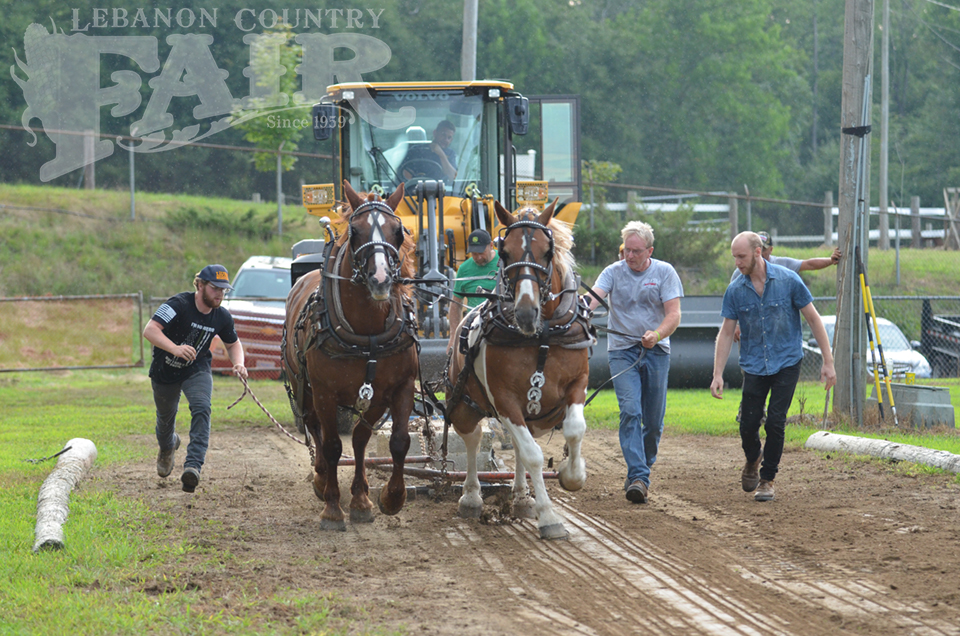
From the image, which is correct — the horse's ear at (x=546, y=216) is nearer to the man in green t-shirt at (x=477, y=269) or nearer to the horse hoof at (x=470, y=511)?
the man in green t-shirt at (x=477, y=269)

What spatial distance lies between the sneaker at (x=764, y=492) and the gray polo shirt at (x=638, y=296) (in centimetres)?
122

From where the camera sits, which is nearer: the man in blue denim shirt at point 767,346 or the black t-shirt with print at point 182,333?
the man in blue denim shirt at point 767,346

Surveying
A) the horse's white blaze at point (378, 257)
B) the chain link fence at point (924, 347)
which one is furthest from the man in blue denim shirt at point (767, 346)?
the chain link fence at point (924, 347)

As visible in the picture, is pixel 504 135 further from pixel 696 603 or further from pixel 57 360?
pixel 57 360

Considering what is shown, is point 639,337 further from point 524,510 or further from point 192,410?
point 192,410

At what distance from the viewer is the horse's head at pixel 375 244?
251 inches

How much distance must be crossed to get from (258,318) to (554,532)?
40.0ft

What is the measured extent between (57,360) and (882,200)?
21217mm

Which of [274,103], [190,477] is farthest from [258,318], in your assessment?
[190,477]

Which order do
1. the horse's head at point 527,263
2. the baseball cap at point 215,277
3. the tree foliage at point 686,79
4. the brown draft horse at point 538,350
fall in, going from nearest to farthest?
the horse's head at point 527,263, the brown draft horse at point 538,350, the baseball cap at point 215,277, the tree foliage at point 686,79

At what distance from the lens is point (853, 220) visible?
1091 centimetres

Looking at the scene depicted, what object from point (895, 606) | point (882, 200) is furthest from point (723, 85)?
point (895, 606)

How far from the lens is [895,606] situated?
4797 millimetres

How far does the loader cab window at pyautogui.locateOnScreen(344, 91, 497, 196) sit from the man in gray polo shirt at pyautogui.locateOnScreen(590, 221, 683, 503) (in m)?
3.88
